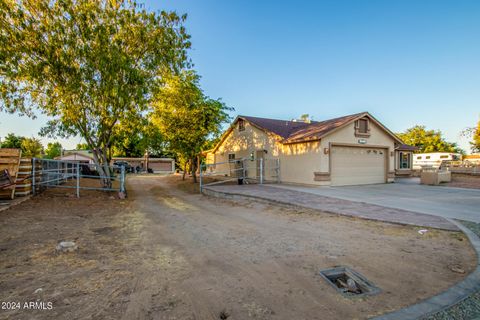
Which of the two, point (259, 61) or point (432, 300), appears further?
point (259, 61)

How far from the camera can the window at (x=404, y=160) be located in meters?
20.8

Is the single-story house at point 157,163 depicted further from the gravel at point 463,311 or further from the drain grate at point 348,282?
the gravel at point 463,311

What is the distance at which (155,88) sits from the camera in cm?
1107

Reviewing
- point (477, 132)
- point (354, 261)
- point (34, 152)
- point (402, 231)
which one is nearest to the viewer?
point (354, 261)

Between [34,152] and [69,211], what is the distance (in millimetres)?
35880

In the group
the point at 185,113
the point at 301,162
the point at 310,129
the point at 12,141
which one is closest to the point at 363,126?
the point at 310,129

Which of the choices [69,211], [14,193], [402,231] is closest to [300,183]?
[402,231]

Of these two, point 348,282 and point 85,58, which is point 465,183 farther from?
point 85,58

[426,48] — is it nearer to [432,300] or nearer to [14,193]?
[432,300]

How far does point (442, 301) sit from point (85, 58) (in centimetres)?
1168

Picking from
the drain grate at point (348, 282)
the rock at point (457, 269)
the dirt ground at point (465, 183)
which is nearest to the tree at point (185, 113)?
the drain grate at point (348, 282)

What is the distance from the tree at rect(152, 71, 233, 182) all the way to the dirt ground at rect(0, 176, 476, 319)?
987 centimetres

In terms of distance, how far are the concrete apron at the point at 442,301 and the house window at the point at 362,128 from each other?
1186 cm

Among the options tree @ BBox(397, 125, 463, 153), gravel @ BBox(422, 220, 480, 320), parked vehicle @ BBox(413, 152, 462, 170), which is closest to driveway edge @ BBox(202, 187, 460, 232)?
gravel @ BBox(422, 220, 480, 320)
